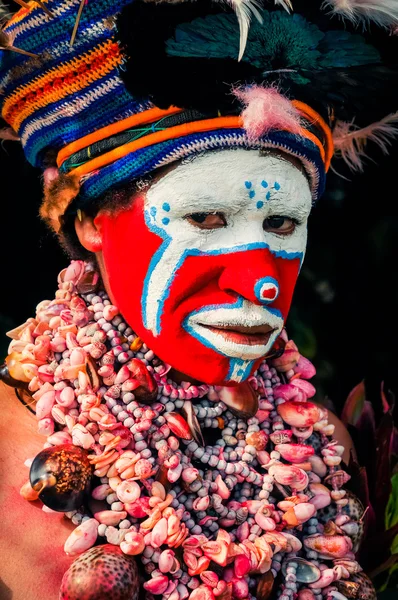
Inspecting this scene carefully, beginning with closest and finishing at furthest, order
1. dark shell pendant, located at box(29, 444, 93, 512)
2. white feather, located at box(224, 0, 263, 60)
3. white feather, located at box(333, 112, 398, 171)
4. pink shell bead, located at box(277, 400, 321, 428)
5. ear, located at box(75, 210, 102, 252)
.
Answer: white feather, located at box(224, 0, 263, 60) → dark shell pendant, located at box(29, 444, 93, 512) → ear, located at box(75, 210, 102, 252) → pink shell bead, located at box(277, 400, 321, 428) → white feather, located at box(333, 112, 398, 171)

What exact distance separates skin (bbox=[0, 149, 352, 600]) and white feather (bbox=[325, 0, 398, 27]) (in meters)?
0.85

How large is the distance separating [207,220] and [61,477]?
726 mm

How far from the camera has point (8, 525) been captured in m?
1.76

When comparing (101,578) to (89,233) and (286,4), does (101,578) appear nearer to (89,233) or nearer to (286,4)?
(89,233)

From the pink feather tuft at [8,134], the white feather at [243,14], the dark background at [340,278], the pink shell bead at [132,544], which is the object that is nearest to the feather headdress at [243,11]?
the white feather at [243,14]

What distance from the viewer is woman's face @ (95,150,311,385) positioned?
5.71 feet

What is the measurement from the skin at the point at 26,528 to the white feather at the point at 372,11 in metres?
0.85

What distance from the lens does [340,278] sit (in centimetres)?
353

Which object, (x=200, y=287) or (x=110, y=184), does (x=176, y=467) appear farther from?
(x=110, y=184)

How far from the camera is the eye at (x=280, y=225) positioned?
1.85 metres

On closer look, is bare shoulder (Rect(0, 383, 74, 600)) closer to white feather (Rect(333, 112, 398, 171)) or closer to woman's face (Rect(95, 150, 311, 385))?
woman's face (Rect(95, 150, 311, 385))

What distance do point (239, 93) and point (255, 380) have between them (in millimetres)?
882

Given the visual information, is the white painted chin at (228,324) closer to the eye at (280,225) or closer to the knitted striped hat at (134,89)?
the eye at (280,225)

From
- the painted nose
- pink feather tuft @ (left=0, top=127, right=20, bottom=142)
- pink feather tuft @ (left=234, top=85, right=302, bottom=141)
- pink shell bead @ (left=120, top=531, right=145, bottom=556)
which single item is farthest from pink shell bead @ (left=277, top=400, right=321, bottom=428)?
pink feather tuft @ (left=0, top=127, right=20, bottom=142)
